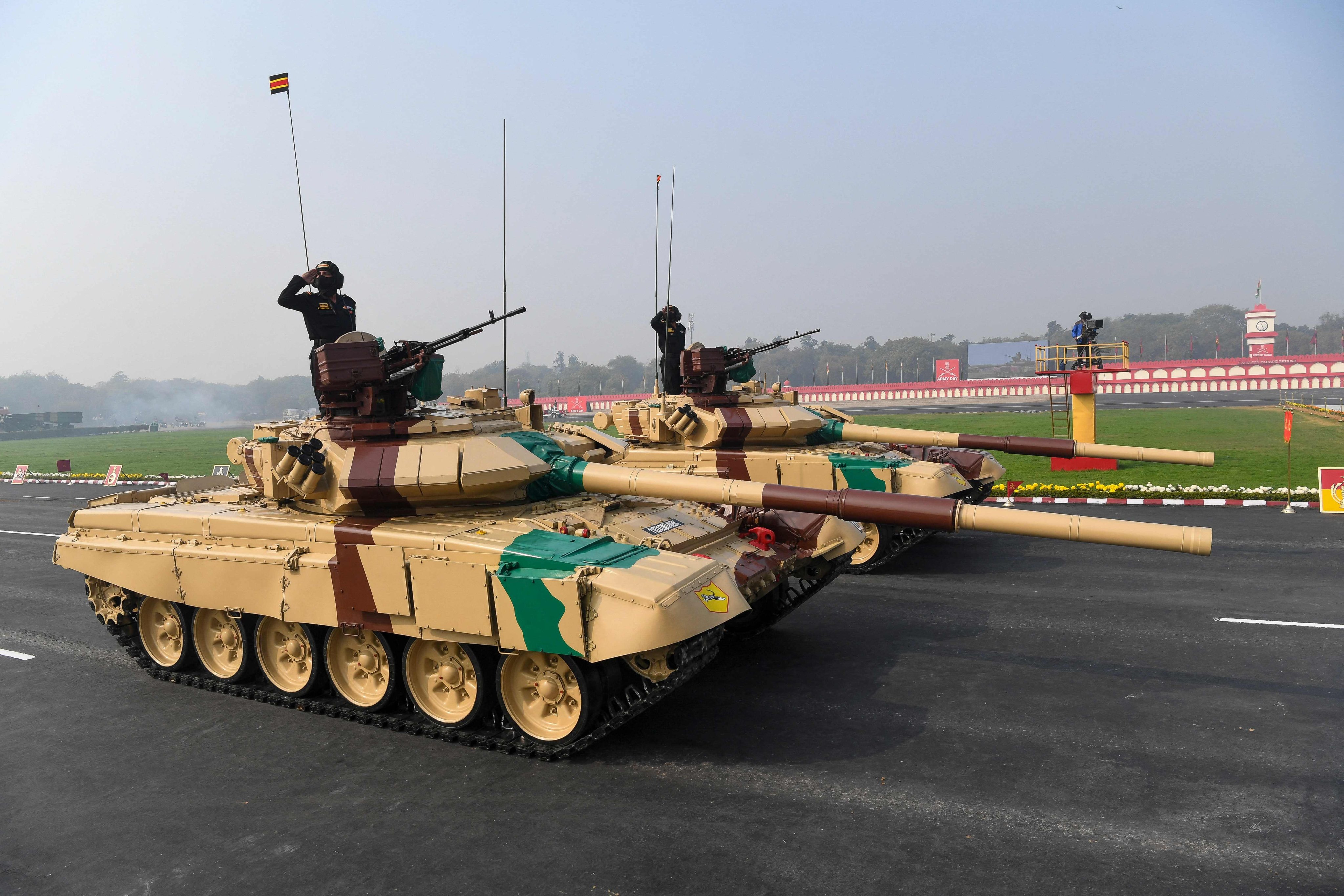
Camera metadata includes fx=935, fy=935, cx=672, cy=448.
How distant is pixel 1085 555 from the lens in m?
16.4

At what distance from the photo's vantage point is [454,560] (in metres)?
8.26

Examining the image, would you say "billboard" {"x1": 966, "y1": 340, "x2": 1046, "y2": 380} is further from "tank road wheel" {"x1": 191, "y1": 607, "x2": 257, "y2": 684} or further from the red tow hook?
"tank road wheel" {"x1": 191, "y1": 607, "x2": 257, "y2": 684}

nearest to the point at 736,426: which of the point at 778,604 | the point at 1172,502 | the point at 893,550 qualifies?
the point at 893,550

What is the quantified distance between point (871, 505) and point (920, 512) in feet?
1.29

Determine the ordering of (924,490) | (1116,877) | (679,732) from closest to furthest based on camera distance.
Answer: (1116,877) → (679,732) → (924,490)

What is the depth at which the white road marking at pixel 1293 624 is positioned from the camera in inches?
444

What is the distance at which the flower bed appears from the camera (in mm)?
20750

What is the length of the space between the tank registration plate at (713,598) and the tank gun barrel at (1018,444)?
6.25 metres

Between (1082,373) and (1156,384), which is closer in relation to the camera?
(1082,373)

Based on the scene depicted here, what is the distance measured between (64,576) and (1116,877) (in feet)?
58.0

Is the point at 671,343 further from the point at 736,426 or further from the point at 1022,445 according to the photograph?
the point at 1022,445

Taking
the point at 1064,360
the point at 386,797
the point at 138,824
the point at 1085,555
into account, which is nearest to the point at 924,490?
the point at 1085,555

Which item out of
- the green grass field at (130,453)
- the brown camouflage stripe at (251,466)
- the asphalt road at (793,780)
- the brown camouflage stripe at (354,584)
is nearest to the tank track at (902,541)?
the asphalt road at (793,780)

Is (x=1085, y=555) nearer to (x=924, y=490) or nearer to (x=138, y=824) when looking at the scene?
(x=924, y=490)
